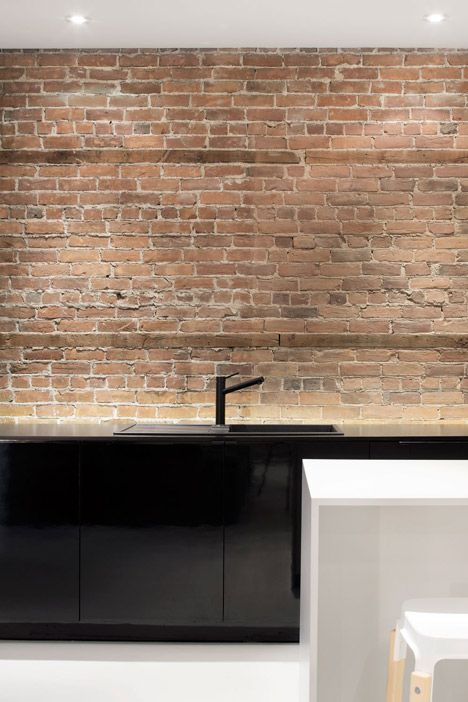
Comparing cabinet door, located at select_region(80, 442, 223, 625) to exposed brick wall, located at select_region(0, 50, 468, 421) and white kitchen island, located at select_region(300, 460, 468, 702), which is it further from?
white kitchen island, located at select_region(300, 460, 468, 702)

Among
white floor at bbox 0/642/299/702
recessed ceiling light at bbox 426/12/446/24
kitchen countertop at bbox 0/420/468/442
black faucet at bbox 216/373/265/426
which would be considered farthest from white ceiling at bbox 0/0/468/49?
white floor at bbox 0/642/299/702

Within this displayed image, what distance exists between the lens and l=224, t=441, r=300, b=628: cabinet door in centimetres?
305

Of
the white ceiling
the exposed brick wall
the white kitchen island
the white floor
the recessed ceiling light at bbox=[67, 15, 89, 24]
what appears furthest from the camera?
the exposed brick wall

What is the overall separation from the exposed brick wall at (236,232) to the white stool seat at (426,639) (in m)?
2.07

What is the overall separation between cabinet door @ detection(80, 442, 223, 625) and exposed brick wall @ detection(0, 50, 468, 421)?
674mm

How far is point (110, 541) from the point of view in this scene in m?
3.06

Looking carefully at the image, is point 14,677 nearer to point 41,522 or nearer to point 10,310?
point 41,522

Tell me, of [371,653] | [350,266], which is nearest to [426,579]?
[371,653]

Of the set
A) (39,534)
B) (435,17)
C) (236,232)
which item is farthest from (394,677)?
(435,17)

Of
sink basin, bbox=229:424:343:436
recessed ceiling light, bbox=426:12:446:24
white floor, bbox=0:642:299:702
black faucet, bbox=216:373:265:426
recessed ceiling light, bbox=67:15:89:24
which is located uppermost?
recessed ceiling light, bbox=426:12:446:24

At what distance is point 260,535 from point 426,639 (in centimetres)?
161

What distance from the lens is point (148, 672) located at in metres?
2.81

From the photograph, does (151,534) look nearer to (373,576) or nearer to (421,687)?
(373,576)

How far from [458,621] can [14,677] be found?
6.45ft
